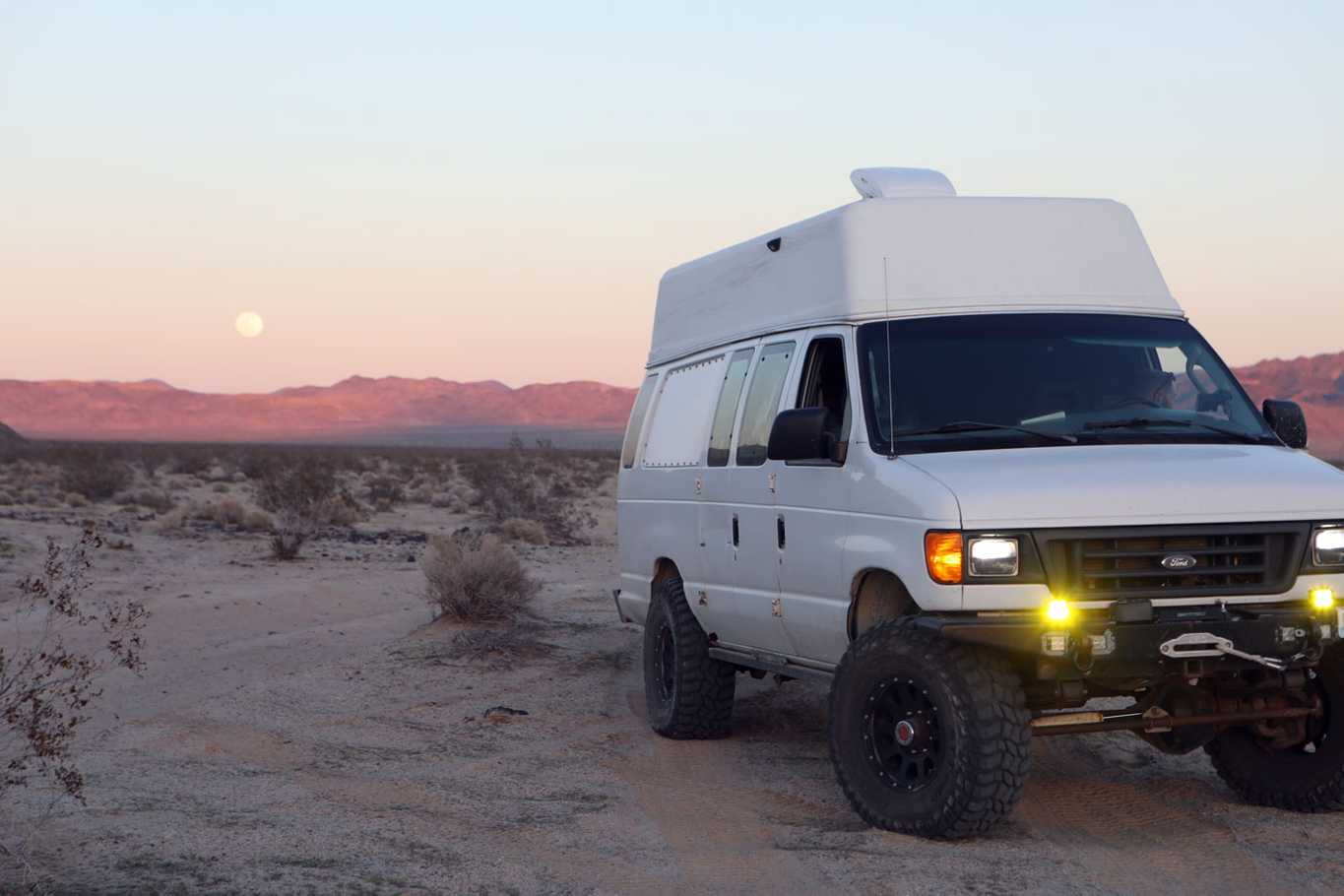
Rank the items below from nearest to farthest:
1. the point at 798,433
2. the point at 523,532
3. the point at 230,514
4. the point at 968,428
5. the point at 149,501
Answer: the point at 798,433 → the point at 968,428 → the point at 523,532 → the point at 230,514 → the point at 149,501

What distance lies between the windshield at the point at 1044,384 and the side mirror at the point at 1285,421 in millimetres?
87

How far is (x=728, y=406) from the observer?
9.41 metres

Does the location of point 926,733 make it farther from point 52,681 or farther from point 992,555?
point 52,681

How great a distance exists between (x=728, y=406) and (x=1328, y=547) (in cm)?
361

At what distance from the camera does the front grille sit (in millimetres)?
6629

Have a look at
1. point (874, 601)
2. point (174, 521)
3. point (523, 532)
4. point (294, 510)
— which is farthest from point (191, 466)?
point (874, 601)

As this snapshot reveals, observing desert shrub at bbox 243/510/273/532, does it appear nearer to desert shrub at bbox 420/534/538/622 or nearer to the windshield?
desert shrub at bbox 420/534/538/622

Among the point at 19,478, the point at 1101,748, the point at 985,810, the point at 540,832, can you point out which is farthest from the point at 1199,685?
the point at 19,478

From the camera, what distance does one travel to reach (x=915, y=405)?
762 centimetres

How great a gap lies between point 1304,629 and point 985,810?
157 cm

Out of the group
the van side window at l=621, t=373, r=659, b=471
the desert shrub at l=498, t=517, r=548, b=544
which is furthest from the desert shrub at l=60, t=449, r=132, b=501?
the van side window at l=621, t=373, r=659, b=471

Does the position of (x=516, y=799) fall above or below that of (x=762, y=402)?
below

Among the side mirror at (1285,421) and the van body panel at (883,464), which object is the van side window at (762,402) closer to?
the van body panel at (883,464)

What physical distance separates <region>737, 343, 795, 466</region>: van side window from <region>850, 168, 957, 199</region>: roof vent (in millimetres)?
1064
